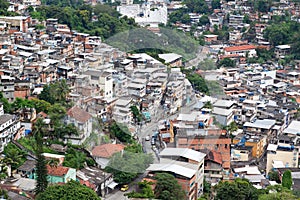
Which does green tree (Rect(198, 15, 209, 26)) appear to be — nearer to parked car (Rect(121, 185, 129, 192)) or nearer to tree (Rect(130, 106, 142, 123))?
tree (Rect(130, 106, 142, 123))

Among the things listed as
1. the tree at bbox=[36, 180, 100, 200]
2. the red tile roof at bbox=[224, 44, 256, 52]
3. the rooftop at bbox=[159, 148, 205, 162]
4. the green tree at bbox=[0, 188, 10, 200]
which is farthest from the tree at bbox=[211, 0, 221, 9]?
the green tree at bbox=[0, 188, 10, 200]

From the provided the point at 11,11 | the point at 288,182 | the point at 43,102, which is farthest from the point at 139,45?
the point at 11,11

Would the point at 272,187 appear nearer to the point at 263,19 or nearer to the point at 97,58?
the point at 97,58

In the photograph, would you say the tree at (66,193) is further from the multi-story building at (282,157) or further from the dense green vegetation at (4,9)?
the dense green vegetation at (4,9)

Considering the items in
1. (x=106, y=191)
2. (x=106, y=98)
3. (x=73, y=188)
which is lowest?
(x=106, y=191)

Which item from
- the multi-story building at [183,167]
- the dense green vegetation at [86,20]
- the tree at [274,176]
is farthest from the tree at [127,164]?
the dense green vegetation at [86,20]

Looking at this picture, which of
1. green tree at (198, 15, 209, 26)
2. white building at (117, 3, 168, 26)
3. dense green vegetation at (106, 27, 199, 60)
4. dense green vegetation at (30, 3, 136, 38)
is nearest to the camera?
dense green vegetation at (106, 27, 199, 60)
